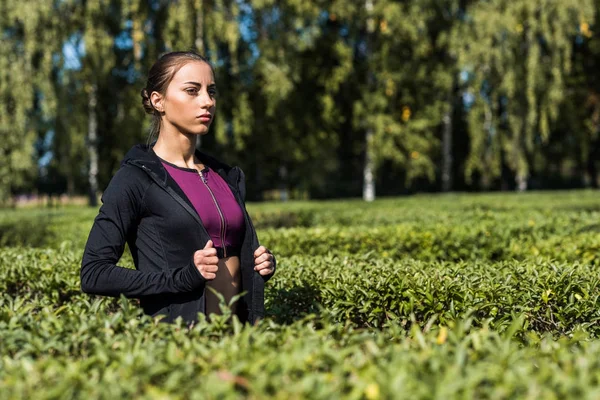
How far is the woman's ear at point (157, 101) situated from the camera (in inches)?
101

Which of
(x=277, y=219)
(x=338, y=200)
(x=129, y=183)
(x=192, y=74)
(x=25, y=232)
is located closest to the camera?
(x=129, y=183)

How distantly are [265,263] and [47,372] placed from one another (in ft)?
3.34

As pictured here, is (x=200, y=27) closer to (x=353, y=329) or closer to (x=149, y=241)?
(x=353, y=329)

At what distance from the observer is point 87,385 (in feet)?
5.39

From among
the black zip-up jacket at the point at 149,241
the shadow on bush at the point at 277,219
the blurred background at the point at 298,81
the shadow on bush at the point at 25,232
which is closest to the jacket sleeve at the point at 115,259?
the black zip-up jacket at the point at 149,241

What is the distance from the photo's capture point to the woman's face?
2.48 meters

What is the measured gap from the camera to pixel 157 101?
8.44ft

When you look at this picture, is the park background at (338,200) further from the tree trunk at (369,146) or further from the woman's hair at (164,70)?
the woman's hair at (164,70)

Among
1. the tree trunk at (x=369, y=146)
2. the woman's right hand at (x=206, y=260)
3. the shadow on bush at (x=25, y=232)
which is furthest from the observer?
the tree trunk at (x=369, y=146)

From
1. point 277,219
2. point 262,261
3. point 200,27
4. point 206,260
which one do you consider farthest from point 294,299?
point 200,27

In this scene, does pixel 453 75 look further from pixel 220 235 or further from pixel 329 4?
pixel 220 235

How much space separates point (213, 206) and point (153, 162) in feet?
0.99

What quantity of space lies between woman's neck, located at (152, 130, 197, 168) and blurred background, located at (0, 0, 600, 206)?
53.1ft

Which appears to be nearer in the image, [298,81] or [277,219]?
[277,219]
